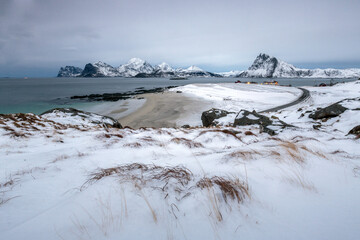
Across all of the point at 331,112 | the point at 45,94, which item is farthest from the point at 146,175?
the point at 45,94

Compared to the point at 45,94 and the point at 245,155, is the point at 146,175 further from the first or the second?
the point at 45,94

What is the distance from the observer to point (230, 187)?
5.12ft

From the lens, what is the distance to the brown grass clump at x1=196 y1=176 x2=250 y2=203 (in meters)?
1.48

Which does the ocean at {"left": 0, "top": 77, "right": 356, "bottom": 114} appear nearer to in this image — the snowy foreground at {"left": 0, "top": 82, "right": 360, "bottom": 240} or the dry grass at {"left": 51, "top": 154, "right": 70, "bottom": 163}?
the dry grass at {"left": 51, "top": 154, "right": 70, "bottom": 163}

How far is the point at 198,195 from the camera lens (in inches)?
58.9

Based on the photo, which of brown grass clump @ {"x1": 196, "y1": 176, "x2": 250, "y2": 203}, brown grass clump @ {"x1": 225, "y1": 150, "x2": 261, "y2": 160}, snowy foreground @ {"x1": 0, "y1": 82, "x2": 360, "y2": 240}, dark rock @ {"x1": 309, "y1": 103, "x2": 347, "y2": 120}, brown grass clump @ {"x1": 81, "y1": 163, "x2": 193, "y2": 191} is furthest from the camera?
dark rock @ {"x1": 309, "y1": 103, "x2": 347, "y2": 120}

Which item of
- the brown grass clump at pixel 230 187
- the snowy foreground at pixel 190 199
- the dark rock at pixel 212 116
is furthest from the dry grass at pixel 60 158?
the dark rock at pixel 212 116

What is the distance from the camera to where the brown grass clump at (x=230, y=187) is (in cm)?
148

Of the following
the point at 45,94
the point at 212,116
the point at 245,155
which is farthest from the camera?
the point at 45,94

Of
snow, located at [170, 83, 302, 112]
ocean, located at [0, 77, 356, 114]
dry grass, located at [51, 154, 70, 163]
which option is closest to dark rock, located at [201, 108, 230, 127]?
snow, located at [170, 83, 302, 112]

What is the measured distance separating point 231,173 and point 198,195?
619 mm

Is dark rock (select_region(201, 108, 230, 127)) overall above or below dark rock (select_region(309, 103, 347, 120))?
below

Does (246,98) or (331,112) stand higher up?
(331,112)

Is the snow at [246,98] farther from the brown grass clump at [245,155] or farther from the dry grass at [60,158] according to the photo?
the dry grass at [60,158]
